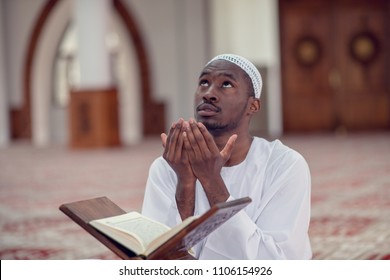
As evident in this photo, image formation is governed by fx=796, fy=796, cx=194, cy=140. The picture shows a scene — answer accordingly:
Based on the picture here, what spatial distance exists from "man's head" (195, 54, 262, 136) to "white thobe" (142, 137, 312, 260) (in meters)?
0.15

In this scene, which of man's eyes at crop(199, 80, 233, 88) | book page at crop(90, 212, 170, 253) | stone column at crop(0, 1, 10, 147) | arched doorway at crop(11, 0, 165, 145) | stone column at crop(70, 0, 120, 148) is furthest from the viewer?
stone column at crop(0, 1, 10, 147)

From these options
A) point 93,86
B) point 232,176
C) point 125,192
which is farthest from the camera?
point 93,86

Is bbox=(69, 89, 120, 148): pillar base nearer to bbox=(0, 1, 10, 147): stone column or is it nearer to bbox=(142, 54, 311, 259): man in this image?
bbox=(0, 1, 10, 147): stone column

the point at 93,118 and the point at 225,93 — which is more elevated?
the point at 225,93

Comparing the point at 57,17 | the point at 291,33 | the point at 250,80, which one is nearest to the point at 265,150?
the point at 250,80

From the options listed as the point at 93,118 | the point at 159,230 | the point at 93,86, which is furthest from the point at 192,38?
the point at 159,230

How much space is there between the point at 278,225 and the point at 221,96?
37 cm

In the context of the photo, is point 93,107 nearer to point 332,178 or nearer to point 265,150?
point 332,178

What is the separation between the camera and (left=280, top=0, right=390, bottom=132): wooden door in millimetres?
13719

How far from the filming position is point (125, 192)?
6.45 meters

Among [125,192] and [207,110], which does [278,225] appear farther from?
[125,192]

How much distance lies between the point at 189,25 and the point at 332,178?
7373 mm

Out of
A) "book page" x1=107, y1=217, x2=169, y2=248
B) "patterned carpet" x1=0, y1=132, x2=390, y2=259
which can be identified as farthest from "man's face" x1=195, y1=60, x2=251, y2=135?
"patterned carpet" x1=0, y1=132, x2=390, y2=259

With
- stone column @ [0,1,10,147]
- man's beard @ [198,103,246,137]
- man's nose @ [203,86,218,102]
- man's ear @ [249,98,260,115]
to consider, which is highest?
man's nose @ [203,86,218,102]
